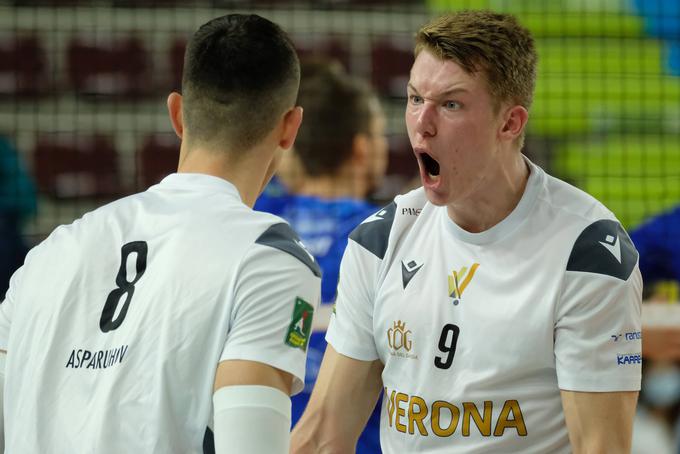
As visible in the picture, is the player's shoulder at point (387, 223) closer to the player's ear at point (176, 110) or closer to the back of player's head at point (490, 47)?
the back of player's head at point (490, 47)

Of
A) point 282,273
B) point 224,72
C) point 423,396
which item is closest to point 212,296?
point 282,273

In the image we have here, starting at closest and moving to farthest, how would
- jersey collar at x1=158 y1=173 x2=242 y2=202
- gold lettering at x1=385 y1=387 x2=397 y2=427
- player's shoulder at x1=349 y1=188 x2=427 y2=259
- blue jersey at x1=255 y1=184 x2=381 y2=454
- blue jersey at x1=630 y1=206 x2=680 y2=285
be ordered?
jersey collar at x1=158 y1=173 x2=242 y2=202 → gold lettering at x1=385 y1=387 x2=397 y2=427 → player's shoulder at x1=349 y1=188 x2=427 y2=259 → blue jersey at x1=255 y1=184 x2=381 y2=454 → blue jersey at x1=630 y1=206 x2=680 y2=285

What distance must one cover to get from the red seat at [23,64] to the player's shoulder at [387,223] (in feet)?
20.4

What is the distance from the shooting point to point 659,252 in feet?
19.0

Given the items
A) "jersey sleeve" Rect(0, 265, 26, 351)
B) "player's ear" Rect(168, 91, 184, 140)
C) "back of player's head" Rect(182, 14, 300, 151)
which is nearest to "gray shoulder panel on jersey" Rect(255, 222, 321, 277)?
"back of player's head" Rect(182, 14, 300, 151)

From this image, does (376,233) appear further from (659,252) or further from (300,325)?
(659,252)

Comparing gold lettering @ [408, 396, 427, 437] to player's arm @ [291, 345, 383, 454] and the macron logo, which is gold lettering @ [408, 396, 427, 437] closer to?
player's arm @ [291, 345, 383, 454]

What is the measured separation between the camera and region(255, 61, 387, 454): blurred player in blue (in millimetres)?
4562

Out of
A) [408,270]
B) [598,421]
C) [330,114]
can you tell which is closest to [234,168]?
[408,270]

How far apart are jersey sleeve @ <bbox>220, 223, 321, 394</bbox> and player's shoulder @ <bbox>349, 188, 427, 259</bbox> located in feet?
2.18

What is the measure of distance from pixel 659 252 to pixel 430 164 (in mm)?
3297

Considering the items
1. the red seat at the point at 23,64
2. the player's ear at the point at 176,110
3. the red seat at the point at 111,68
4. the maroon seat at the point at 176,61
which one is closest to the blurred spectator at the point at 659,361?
the player's ear at the point at 176,110

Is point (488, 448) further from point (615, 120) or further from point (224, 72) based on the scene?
point (615, 120)

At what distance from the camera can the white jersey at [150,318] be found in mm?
2146
